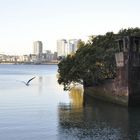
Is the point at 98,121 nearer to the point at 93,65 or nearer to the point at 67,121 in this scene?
the point at 67,121

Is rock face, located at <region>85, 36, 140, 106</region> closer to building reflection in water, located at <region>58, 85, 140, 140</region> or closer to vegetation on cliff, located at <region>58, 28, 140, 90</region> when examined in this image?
building reflection in water, located at <region>58, 85, 140, 140</region>

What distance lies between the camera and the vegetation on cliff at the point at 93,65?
7400 cm

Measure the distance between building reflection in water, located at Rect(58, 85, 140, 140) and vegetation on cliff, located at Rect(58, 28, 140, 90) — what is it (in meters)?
6.11

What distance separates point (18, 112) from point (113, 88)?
1588 cm

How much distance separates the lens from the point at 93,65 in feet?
243

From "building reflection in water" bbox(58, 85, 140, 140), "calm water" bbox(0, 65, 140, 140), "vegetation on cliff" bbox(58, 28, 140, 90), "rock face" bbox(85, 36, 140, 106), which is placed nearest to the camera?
"calm water" bbox(0, 65, 140, 140)

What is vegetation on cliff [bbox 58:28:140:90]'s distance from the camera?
74000 millimetres

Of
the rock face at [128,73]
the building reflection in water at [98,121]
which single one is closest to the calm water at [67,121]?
the building reflection in water at [98,121]

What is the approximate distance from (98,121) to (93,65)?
23.1 metres

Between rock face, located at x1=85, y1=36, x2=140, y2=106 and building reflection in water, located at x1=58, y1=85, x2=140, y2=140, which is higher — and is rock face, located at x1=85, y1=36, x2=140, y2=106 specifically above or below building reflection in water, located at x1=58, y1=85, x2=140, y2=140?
above

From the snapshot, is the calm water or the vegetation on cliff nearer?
the calm water

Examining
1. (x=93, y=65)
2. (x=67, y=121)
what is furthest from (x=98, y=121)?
(x=93, y=65)

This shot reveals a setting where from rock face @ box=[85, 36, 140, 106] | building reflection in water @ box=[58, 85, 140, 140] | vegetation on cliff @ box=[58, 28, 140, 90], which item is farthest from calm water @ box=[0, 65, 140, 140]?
vegetation on cliff @ box=[58, 28, 140, 90]

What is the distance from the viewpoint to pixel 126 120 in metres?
52.9
